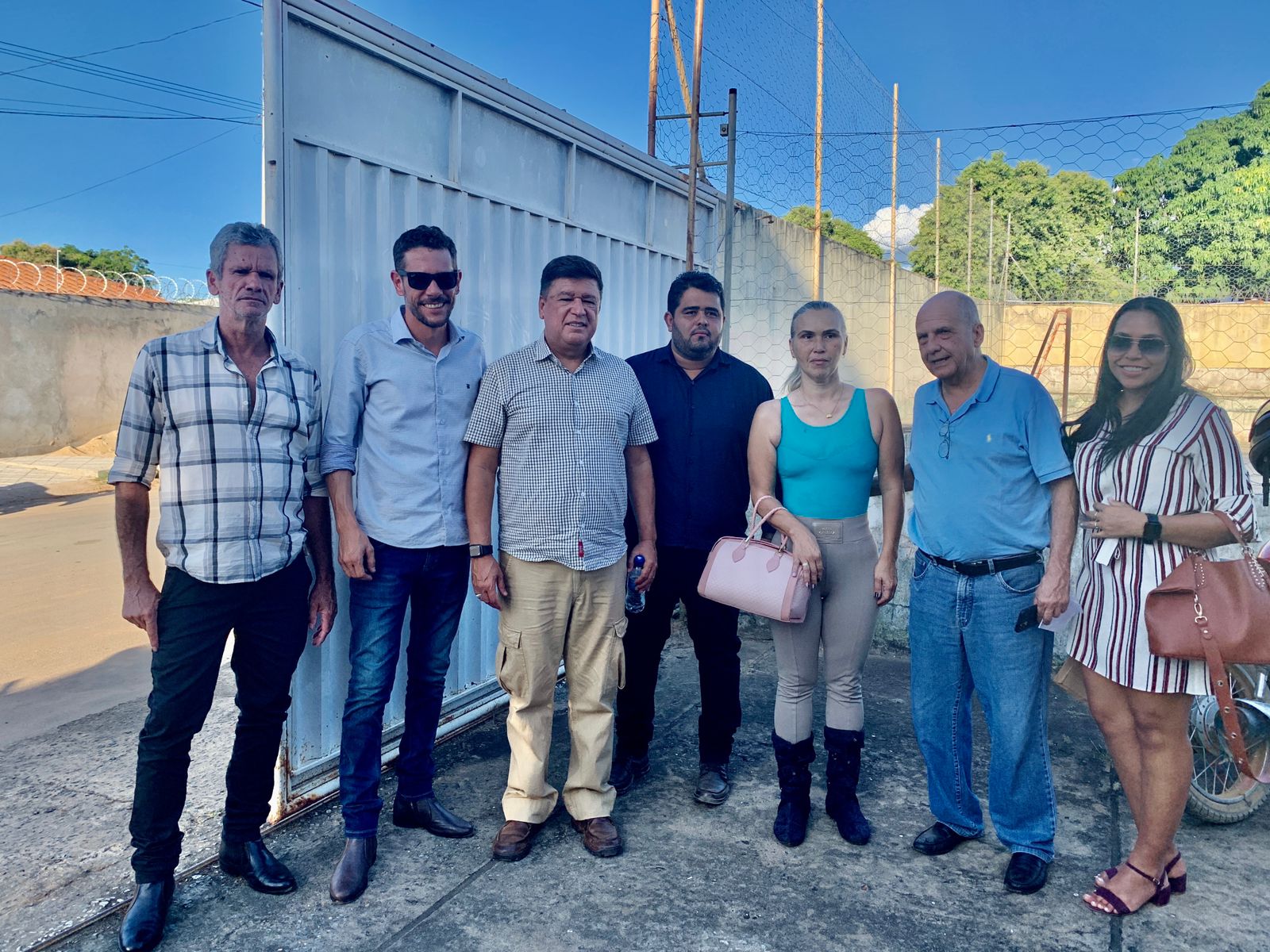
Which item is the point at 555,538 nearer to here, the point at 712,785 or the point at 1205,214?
the point at 712,785

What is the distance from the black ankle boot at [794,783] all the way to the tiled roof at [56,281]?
15.7m

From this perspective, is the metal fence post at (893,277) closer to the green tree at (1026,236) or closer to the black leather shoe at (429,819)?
the green tree at (1026,236)

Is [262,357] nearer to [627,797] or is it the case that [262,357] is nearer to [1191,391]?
[627,797]

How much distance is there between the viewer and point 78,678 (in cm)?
484

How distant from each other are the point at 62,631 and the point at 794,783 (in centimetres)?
493

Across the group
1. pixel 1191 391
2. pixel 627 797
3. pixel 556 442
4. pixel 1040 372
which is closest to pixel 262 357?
pixel 556 442

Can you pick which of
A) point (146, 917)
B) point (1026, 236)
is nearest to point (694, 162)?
point (146, 917)

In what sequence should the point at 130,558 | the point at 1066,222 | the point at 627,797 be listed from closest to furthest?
1. the point at 130,558
2. the point at 627,797
3. the point at 1066,222

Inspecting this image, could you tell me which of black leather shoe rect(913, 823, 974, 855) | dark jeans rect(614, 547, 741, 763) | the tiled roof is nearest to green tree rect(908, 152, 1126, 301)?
dark jeans rect(614, 547, 741, 763)

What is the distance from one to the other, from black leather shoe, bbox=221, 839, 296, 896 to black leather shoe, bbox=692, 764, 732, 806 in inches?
55.0

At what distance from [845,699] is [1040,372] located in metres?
8.84

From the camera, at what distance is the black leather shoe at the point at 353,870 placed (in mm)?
2699

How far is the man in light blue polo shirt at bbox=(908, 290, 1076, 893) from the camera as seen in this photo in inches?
107

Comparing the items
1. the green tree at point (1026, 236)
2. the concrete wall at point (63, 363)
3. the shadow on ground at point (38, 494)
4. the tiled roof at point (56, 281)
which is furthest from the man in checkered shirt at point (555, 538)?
the tiled roof at point (56, 281)
